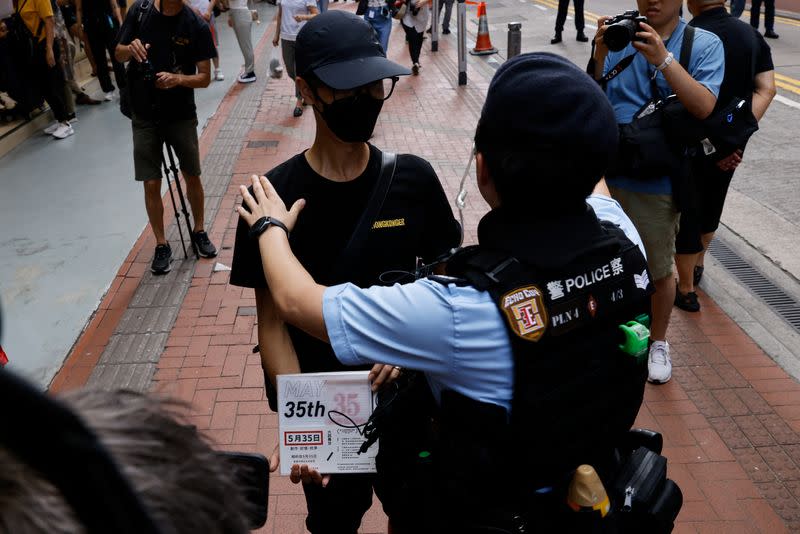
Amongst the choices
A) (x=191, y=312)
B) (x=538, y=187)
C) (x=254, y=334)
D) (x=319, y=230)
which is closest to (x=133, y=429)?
(x=538, y=187)

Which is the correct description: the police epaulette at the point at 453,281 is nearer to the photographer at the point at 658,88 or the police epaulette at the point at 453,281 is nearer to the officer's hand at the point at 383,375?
the officer's hand at the point at 383,375

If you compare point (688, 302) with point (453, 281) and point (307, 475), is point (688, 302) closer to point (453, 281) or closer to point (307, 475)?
point (307, 475)

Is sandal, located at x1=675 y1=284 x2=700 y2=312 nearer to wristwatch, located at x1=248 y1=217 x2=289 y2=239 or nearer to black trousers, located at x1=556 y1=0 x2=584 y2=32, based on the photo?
wristwatch, located at x1=248 y1=217 x2=289 y2=239

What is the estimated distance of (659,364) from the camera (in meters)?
4.31

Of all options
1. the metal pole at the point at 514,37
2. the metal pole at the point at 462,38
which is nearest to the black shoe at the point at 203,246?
the metal pole at the point at 514,37

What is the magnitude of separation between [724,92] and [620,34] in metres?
1.14

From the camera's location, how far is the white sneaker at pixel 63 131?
336 inches

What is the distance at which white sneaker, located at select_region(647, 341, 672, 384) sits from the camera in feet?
14.1

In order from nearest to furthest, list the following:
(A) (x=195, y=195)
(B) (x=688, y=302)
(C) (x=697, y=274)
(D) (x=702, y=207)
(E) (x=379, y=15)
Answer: (D) (x=702, y=207)
(B) (x=688, y=302)
(C) (x=697, y=274)
(A) (x=195, y=195)
(E) (x=379, y=15)

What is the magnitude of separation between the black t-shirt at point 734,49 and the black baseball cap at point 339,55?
260cm

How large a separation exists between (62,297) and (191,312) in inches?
39.6

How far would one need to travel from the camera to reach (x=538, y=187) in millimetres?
1576

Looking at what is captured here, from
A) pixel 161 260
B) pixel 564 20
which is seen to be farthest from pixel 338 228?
pixel 564 20

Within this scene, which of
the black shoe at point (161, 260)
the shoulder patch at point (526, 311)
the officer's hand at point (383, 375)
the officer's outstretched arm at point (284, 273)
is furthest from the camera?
the black shoe at point (161, 260)
